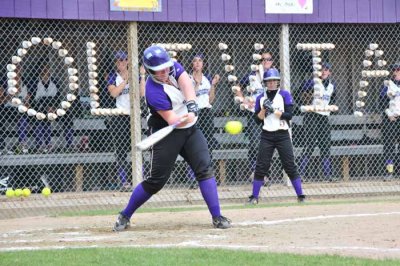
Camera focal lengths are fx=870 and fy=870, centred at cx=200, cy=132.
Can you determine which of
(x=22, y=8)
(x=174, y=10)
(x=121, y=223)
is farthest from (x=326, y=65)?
(x=121, y=223)

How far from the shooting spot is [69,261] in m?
6.81

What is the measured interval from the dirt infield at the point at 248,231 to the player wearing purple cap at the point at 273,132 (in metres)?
1.47

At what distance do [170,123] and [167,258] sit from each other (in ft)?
7.11

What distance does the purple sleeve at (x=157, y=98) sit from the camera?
8.66m

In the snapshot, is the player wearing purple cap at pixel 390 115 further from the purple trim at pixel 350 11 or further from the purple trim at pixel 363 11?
the purple trim at pixel 350 11

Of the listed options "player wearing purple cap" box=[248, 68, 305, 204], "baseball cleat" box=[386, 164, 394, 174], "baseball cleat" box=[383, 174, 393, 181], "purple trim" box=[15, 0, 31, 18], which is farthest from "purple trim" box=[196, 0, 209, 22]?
"baseball cleat" box=[383, 174, 393, 181]

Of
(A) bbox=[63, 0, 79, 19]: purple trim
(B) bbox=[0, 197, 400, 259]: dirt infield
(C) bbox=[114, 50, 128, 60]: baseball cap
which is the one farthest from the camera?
(C) bbox=[114, 50, 128, 60]: baseball cap

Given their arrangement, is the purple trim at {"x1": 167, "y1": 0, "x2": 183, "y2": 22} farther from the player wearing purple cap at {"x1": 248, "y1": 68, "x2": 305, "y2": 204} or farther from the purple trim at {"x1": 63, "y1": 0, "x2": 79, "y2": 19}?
the player wearing purple cap at {"x1": 248, "y1": 68, "x2": 305, "y2": 204}

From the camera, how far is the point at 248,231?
8.67m

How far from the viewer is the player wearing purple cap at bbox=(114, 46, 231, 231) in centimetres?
862

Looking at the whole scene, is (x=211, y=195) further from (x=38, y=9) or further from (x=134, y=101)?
(x=38, y=9)

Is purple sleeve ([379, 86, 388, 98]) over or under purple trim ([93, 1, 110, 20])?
under

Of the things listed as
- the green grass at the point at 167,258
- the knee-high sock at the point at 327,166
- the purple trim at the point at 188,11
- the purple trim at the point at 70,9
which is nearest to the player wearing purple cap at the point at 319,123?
the knee-high sock at the point at 327,166

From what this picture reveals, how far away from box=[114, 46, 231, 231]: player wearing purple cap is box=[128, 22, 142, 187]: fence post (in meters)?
4.59
